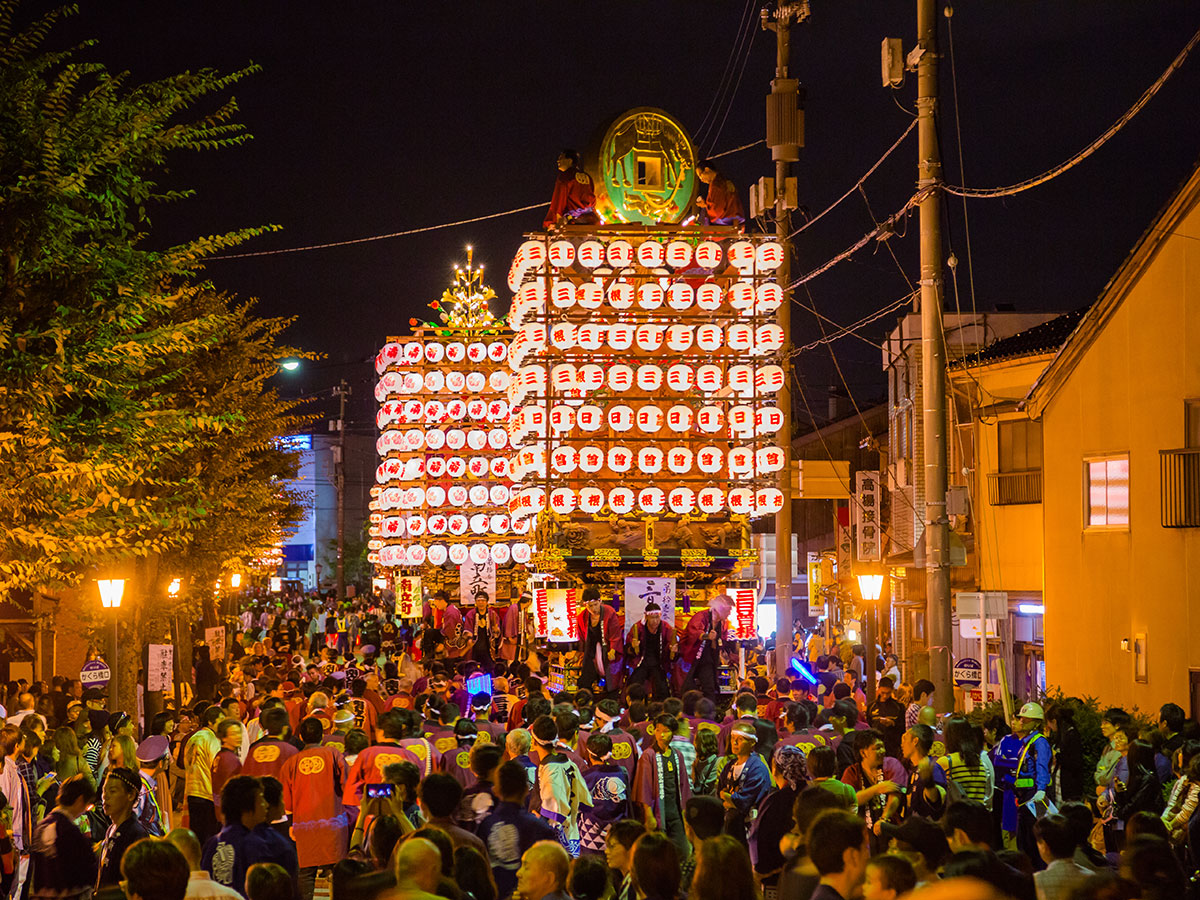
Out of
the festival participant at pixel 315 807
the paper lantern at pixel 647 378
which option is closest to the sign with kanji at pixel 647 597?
the paper lantern at pixel 647 378

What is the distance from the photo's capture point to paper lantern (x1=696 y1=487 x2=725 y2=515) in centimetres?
3291

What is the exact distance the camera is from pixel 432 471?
153ft

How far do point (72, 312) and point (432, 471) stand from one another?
3354 cm

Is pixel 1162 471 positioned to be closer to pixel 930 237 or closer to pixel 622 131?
pixel 930 237

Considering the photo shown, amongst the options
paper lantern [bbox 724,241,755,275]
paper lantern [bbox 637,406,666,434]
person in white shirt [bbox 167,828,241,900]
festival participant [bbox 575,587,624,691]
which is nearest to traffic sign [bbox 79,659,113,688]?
person in white shirt [bbox 167,828,241,900]

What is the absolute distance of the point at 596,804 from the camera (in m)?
10.4

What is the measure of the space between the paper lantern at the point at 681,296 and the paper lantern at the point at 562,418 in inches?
142

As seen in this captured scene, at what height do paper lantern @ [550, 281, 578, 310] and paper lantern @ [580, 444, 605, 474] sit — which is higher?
paper lantern @ [550, 281, 578, 310]

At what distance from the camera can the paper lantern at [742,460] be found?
32.2m

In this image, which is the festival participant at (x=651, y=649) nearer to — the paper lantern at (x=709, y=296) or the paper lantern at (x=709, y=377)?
the paper lantern at (x=709, y=377)

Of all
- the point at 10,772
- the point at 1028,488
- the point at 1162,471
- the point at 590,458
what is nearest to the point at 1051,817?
the point at 10,772

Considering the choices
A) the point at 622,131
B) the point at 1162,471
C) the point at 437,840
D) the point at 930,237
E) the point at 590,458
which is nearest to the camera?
the point at 437,840

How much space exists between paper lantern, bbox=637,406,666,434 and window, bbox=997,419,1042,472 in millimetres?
8428

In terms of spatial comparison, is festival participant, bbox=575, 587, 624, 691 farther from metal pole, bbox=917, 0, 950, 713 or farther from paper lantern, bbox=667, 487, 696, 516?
metal pole, bbox=917, 0, 950, 713
